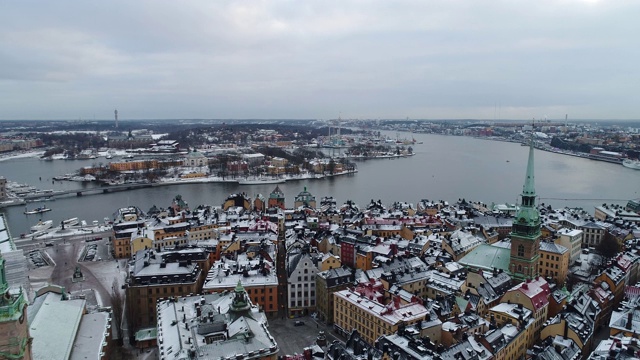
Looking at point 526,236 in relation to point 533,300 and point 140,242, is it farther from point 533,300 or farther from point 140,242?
point 140,242

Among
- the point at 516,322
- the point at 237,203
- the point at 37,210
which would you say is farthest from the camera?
the point at 37,210

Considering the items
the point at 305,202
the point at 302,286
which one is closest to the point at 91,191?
the point at 305,202

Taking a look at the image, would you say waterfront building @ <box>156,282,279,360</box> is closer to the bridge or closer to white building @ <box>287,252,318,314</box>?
white building @ <box>287,252,318,314</box>

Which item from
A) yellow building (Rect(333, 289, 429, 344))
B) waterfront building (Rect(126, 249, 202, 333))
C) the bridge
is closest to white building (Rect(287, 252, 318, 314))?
yellow building (Rect(333, 289, 429, 344))

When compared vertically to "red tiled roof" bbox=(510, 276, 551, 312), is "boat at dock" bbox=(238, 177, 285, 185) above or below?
below

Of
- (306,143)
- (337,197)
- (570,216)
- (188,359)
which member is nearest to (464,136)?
(306,143)

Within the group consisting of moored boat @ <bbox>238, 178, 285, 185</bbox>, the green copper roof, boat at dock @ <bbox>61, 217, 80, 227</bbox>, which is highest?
the green copper roof
